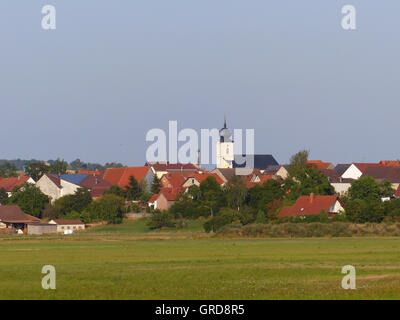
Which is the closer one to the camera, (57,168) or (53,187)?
(53,187)

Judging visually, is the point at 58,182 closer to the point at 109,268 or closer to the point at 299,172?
the point at 299,172

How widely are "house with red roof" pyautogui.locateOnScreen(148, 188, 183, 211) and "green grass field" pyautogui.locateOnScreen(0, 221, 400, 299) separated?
211 feet

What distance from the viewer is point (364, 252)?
5422 cm

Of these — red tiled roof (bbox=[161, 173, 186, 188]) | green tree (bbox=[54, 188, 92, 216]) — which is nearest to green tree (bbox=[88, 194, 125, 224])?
green tree (bbox=[54, 188, 92, 216])

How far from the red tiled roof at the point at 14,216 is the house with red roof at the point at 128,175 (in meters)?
47.6

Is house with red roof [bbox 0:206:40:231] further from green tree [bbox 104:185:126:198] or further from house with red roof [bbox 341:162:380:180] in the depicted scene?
house with red roof [bbox 341:162:380:180]

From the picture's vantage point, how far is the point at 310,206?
98312 millimetres

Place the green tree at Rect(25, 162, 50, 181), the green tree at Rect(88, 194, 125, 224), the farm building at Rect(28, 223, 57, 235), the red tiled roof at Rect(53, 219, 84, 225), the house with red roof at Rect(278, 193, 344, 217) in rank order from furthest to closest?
the green tree at Rect(25, 162, 50, 181) < the green tree at Rect(88, 194, 125, 224) < the red tiled roof at Rect(53, 219, 84, 225) < the farm building at Rect(28, 223, 57, 235) < the house with red roof at Rect(278, 193, 344, 217)

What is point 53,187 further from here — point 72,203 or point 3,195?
point 72,203

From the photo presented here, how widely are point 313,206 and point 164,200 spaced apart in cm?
3377

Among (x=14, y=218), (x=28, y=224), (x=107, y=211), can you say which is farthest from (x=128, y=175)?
(x=28, y=224)

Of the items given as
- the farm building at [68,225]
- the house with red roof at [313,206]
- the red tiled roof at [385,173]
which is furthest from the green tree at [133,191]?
the house with red roof at [313,206]

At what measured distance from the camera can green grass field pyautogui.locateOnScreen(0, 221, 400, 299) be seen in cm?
3130
